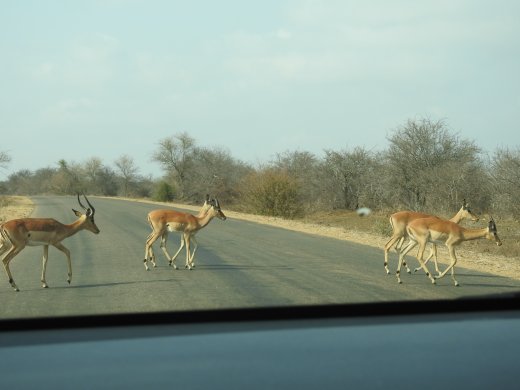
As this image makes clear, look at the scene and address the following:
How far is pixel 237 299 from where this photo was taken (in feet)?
30.7

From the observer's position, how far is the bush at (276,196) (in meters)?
40.2

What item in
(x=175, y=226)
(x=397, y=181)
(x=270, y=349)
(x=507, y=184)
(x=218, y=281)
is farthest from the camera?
(x=397, y=181)

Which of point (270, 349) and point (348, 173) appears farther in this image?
point (348, 173)

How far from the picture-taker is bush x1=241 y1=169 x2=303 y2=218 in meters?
40.2

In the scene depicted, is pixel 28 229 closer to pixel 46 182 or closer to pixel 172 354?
pixel 172 354

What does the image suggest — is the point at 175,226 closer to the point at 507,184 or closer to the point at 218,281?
the point at 218,281

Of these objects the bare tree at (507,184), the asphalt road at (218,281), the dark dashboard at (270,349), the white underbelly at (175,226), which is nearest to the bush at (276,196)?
the bare tree at (507,184)

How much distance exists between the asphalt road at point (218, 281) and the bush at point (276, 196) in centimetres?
2099

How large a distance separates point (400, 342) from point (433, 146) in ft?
123

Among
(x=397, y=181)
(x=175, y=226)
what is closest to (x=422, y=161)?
(x=397, y=181)

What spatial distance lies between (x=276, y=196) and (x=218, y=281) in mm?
28832

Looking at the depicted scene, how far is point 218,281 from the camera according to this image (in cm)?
1150

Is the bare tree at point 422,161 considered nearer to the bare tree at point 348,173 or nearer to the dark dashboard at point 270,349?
the bare tree at point 348,173

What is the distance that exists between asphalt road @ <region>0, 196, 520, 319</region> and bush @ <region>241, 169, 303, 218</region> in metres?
21.0
